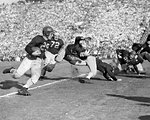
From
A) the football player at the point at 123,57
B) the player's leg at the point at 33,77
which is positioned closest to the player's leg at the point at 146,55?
the football player at the point at 123,57

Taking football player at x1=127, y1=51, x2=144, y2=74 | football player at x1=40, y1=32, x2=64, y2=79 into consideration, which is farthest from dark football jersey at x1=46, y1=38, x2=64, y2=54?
football player at x1=127, y1=51, x2=144, y2=74

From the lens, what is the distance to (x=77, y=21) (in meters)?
36.3

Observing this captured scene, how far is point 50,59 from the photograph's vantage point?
13.7 m

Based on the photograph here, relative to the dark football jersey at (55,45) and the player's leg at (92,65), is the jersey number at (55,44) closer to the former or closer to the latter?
the dark football jersey at (55,45)

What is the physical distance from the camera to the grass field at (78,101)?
7688mm

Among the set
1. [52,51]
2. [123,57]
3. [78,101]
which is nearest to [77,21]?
[123,57]

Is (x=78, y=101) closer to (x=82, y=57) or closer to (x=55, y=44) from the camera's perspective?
(x=55, y=44)

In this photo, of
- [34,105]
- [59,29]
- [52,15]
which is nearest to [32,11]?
[52,15]

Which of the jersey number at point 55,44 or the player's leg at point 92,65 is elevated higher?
the jersey number at point 55,44

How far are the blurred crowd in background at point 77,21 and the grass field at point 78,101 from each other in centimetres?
1435

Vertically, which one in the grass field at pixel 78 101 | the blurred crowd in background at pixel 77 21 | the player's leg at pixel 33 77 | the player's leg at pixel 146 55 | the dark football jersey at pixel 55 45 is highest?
the blurred crowd in background at pixel 77 21

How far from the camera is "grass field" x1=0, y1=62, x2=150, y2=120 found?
769 centimetres

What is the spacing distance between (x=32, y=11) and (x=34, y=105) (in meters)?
33.3

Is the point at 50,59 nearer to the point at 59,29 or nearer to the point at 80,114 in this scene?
the point at 80,114
